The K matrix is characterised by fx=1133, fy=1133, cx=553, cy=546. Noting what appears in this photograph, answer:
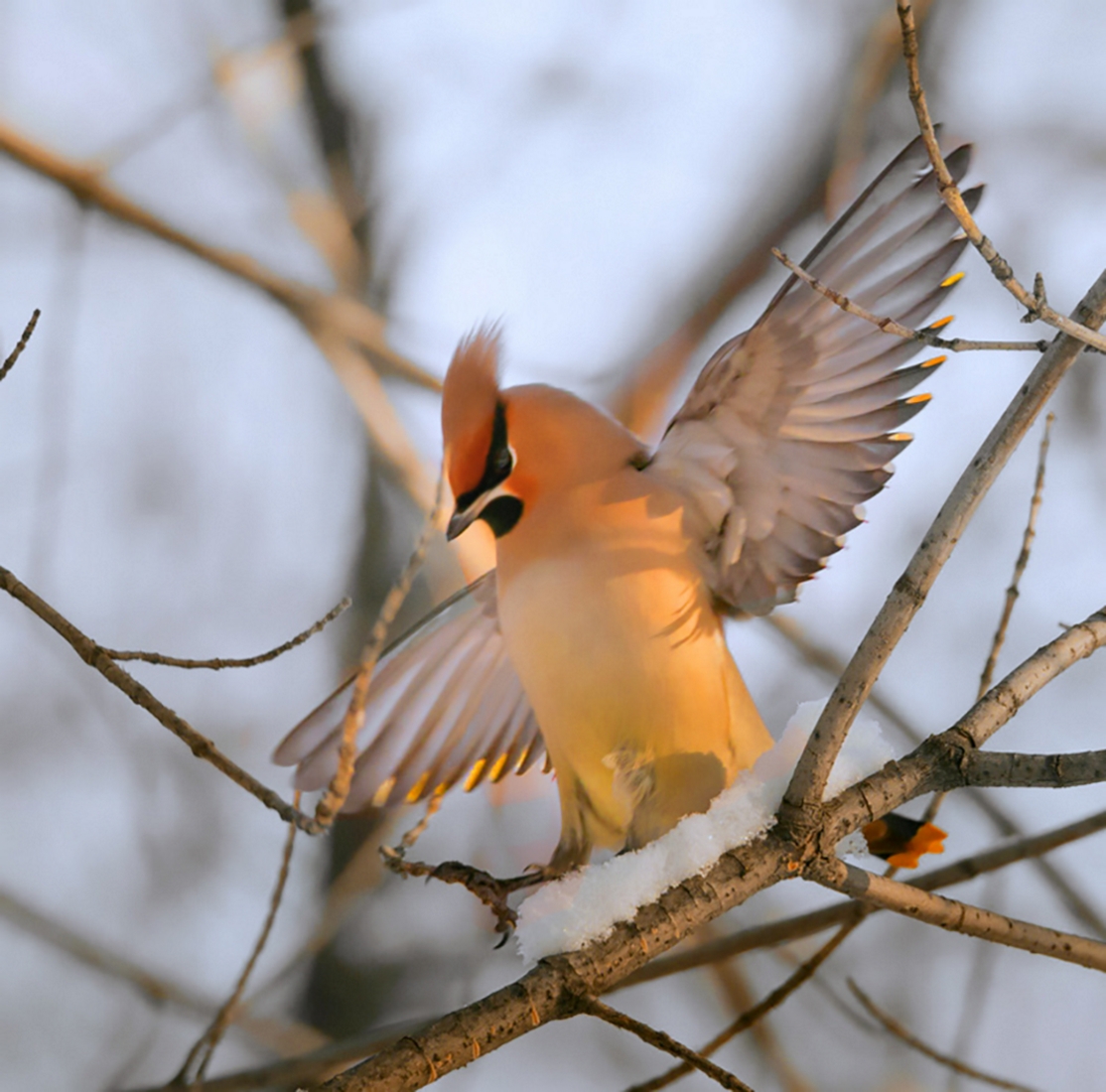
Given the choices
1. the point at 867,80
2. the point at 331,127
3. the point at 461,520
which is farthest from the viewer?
the point at 331,127

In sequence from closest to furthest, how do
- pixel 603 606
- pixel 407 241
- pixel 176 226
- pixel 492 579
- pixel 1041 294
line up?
pixel 1041 294 → pixel 603 606 → pixel 492 579 → pixel 176 226 → pixel 407 241

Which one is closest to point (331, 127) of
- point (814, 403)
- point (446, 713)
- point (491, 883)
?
point (446, 713)

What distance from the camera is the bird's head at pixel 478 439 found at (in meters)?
0.86

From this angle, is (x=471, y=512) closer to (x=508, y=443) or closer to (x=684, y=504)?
(x=508, y=443)

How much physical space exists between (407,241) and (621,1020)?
59.9 inches

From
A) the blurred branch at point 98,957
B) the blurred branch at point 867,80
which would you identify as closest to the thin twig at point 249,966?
the blurred branch at point 98,957

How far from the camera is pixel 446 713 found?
42.4 inches

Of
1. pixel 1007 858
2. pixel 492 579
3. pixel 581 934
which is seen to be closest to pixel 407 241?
pixel 492 579

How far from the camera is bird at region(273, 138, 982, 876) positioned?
0.83 meters

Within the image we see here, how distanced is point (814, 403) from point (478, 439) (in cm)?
26

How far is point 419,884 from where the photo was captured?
6.54ft

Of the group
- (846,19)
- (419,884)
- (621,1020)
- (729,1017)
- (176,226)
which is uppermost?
(846,19)

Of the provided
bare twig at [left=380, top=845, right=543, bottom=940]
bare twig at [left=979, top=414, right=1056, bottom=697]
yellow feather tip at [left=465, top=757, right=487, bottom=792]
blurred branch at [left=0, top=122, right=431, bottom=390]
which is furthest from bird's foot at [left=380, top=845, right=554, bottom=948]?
blurred branch at [left=0, top=122, right=431, bottom=390]

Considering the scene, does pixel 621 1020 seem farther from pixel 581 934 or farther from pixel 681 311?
pixel 681 311
